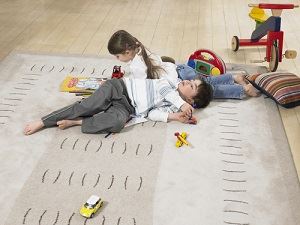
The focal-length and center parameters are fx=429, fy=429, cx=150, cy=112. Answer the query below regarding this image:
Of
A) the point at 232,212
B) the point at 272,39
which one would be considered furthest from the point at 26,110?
the point at 272,39

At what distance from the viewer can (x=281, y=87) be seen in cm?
221

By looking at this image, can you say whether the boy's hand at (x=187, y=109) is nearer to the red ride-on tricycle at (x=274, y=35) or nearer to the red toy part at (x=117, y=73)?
the red toy part at (x=117, y=73)

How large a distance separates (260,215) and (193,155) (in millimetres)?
418

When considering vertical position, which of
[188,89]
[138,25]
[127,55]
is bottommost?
[138,25]

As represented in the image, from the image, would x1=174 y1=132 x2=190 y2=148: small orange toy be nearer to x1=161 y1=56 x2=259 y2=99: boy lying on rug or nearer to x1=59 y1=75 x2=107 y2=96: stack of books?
x1=161 y1=56 x2=259 y2=99: boy lying on rug

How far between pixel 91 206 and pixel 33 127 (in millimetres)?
621

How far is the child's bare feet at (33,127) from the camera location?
6.40 ft

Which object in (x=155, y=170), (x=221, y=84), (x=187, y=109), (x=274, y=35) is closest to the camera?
(x=155, y=170)

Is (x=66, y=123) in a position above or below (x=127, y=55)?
below

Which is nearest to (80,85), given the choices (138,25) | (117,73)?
(117,73)

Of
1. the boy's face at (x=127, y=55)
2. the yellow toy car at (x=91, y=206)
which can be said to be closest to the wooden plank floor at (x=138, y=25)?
the boy's face at (x=127, y=55)

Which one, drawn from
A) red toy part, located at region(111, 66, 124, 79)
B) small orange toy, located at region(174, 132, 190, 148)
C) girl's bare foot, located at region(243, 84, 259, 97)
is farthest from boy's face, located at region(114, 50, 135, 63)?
girl's bare foot, located at region(243, 84, 259, 97)

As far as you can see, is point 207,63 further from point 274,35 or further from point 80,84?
point 80,84

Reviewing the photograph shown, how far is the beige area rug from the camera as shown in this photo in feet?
4.99
